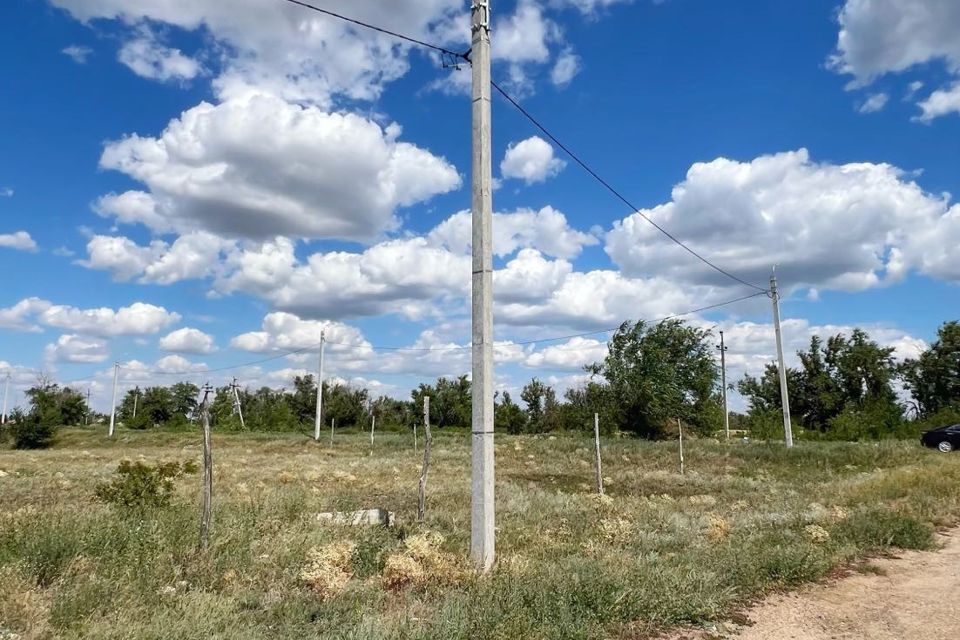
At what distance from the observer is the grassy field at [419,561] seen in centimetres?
572

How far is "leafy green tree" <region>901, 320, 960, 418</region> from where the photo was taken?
187 ft

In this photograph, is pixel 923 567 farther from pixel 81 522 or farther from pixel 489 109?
pixel 81 522

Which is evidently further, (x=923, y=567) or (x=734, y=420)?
(x=734, y=420)

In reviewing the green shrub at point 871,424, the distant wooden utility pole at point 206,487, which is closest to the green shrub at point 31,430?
the distant wooden utility pole at point 206,487

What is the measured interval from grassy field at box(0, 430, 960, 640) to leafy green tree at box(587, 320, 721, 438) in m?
33.1

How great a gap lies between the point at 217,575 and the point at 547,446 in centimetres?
3101

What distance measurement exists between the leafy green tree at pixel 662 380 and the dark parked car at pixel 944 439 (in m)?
18.5

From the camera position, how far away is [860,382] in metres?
61.6

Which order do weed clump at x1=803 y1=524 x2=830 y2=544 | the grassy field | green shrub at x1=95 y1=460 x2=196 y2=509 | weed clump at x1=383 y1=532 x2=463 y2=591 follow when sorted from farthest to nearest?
1. green shrub at x1=95 y1=460 x2=196 y2=509
2. weed clump at x1=803 y1=524 x2=830 y2=544
3. weed clump at x1=383 y1=532 x2=463 y2=591
4. the grassy field

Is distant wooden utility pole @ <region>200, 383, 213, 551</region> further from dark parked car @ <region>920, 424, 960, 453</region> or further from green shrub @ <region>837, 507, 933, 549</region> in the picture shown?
dark parked car @ <region>920, 424, 960, 453</region>

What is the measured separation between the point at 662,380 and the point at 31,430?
2172 inches

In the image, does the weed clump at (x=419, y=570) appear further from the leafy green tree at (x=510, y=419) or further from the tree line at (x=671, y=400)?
the leafy green tree at (x=510, y=419)

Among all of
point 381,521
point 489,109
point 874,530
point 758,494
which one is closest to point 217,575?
point 381,521

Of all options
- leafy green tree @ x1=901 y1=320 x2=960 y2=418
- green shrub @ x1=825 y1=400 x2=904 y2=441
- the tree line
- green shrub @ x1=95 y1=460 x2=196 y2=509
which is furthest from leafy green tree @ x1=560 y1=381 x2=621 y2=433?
green shrub @ x1=95 y1=460 x2=196 y2=509
